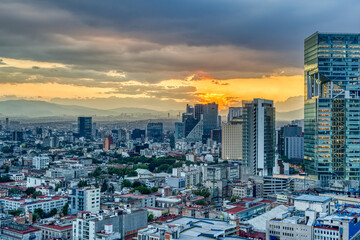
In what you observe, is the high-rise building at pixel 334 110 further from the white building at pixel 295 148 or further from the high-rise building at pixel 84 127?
the high-rise building at pixel 84 127

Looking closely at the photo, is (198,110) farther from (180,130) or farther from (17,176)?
(17,176)

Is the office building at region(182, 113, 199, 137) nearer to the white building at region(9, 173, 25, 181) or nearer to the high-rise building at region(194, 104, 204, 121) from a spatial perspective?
the high-rise building at region(194, 104, 204, 121)

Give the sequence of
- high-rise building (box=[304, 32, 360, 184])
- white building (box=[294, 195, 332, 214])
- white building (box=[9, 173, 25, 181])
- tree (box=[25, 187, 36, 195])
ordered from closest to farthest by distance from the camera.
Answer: white building (box=[294, 195, 332, 214])
high-rise building (box=[304, 32, 360, 184])
tree (box=[25, 187, 36, 195])
white building (box=[9, 173, 25, 181])

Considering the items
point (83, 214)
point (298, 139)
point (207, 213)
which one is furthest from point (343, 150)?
point (298, 139)

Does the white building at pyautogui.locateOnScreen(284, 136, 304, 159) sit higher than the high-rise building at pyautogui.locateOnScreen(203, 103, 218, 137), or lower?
lower

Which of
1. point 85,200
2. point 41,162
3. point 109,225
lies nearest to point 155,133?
point 41,162

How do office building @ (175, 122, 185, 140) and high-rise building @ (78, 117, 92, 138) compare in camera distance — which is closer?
office building @ (175, 122, 185, 140)

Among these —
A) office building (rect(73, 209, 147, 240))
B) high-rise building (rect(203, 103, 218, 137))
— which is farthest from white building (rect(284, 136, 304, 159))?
office building (rect(73, 209, 147, 240))

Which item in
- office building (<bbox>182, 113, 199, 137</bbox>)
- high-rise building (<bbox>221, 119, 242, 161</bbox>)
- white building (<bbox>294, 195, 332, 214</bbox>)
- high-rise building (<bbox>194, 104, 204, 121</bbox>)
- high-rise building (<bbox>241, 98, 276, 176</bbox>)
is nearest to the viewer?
white building (<bbox>294, 195, 332, 214</bbox>)
